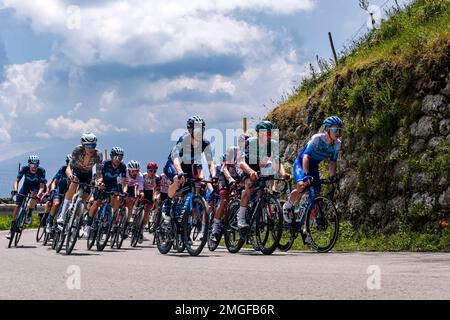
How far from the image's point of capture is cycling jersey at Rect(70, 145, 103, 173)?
44.6 feet

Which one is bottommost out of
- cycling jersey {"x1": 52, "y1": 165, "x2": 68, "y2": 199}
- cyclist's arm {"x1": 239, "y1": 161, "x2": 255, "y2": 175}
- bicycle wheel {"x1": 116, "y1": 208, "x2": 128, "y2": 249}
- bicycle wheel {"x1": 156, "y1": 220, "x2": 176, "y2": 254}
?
bicycle wheel {"x1": 156, "y1": 220, "x2": 176, "y2": 254}

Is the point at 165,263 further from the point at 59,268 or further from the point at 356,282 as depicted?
the point at 356,282

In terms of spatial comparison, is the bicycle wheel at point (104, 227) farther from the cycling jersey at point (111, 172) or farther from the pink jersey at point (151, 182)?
the pink jersey at point (151, 182)

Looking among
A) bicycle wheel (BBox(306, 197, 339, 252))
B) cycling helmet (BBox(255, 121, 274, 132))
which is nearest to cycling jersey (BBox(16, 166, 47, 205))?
cycling helmet (BBox(255, 121, 274, 132))

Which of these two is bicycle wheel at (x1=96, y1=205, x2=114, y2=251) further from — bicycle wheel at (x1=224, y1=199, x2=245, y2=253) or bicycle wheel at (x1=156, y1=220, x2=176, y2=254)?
bicycle wheel at (x1=224, y1=199, x2=245, y2=253)

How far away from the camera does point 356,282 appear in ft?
22.9

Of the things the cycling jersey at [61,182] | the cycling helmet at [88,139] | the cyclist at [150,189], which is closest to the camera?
the cycling helmet at [88,139]

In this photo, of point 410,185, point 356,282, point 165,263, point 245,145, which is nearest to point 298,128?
point 410,185

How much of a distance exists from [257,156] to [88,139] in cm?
351

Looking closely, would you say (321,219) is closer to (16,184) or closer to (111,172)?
(111,172)

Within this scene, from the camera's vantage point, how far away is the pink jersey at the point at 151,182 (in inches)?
695

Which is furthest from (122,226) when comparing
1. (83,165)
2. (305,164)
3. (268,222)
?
(305,164)

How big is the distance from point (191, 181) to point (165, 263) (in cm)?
197

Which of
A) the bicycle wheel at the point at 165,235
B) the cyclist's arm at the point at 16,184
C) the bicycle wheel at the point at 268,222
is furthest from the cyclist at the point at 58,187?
the bicycle wheel at the point at 268,222
